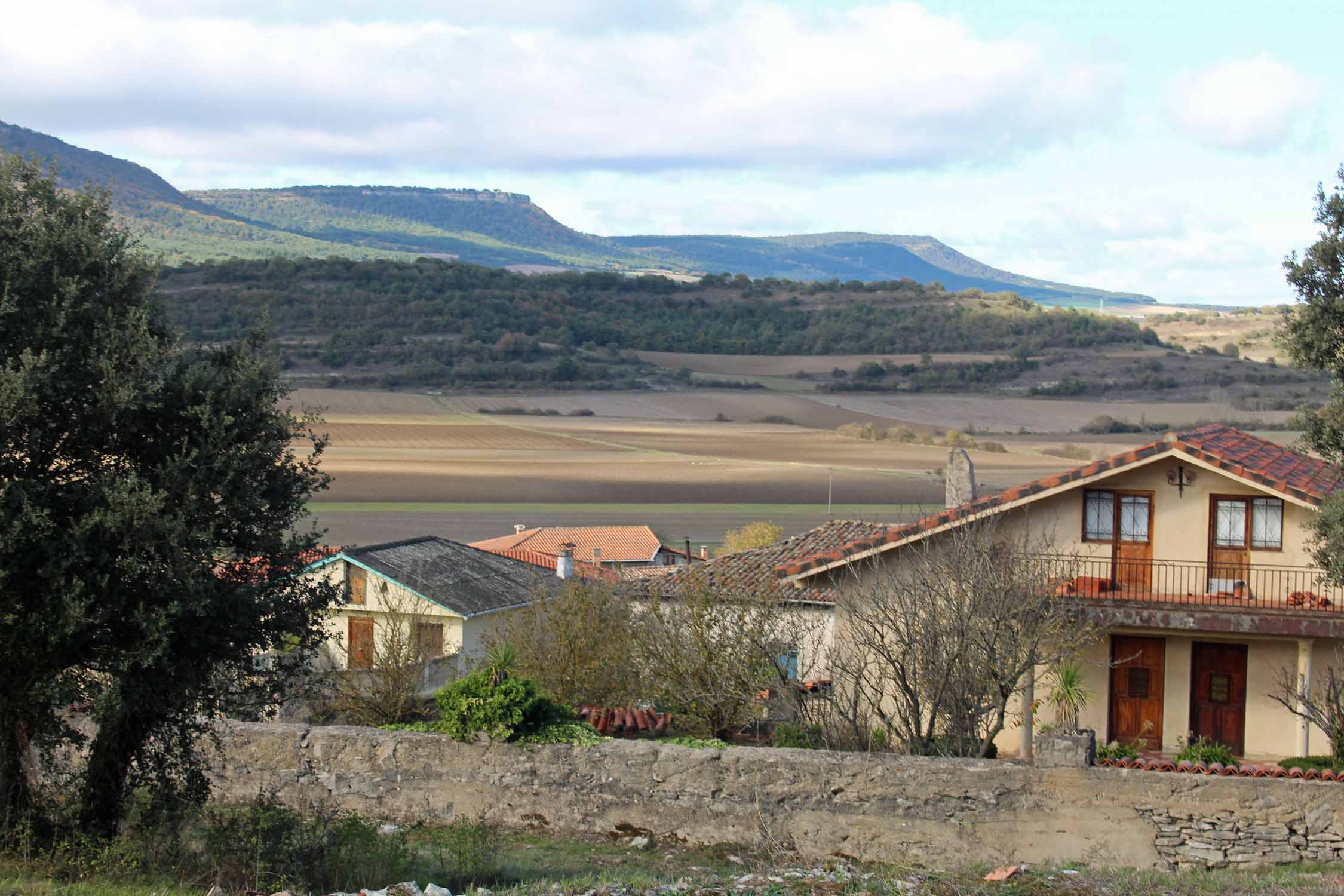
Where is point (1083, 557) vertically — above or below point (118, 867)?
above

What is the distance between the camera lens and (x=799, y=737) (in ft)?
55.2

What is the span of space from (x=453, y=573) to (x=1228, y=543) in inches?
688

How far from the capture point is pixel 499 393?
11788 centimetres

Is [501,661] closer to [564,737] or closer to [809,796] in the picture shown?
[564,737]

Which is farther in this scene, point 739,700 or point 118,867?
point 739,700

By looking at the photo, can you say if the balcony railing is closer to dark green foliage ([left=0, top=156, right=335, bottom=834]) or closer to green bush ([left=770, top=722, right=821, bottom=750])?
green bush ([left=770, top=722, right=821, bottom=750])

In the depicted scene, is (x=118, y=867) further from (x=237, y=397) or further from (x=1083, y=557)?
(x=1083, y=557)

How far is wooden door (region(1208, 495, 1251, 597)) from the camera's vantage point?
20.4m

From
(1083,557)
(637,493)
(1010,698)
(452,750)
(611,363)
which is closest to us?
(452,750)

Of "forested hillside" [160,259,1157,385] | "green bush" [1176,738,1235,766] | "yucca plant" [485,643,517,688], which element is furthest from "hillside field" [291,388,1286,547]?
"yucca plant" [485,643,517,688]

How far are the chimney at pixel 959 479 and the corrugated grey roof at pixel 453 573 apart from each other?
8519 millimetres

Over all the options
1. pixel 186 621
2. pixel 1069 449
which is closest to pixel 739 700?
pixel 186 621

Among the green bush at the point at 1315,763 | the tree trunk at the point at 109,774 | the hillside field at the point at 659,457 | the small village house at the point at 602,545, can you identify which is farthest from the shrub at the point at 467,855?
the small village house at the point at 602,545

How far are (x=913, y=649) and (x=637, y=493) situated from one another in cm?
5277
